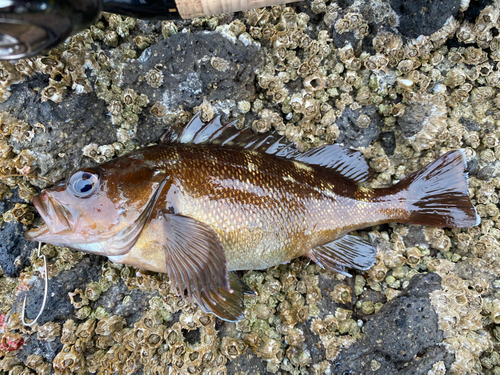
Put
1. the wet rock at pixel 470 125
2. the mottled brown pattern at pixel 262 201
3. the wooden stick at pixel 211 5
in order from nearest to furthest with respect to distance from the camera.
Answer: the wooden stick at pixel 211 5 < the mottled brown pattern at pixel 262 201 < the wet rock at pixel 470 125

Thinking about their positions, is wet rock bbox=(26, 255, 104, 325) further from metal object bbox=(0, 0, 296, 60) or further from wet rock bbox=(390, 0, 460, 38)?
wet rock bbox=(390, 0, 460, 38)

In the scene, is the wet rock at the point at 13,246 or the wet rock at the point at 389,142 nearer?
the wet rock at the point at 13,246

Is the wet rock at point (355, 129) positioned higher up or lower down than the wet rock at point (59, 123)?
lower down

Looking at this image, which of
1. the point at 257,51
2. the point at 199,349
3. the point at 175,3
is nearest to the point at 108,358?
the point at 199,349

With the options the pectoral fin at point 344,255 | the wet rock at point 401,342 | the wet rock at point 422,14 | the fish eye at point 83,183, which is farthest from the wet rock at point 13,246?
the wet rock at point 422,14

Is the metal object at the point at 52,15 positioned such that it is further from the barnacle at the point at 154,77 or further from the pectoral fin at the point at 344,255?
the pectoral fin at the point at 344,255

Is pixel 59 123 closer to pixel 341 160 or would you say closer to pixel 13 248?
pixel 13 248

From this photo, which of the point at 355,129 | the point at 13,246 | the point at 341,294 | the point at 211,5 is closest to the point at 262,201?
the point at 341,294


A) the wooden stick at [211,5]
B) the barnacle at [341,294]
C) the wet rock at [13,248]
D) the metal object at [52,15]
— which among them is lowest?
the barnacle at [341,294]
